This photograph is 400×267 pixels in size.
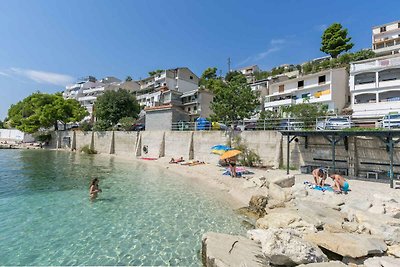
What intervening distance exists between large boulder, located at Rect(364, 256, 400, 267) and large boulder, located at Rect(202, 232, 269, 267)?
100 inches

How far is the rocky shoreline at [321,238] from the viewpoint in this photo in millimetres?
5656

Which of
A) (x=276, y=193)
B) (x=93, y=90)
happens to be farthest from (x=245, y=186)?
(x=93, y=90)

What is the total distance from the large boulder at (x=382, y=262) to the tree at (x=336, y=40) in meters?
58.1

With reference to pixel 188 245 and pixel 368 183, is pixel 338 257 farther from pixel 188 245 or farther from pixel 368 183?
pixel 368 183

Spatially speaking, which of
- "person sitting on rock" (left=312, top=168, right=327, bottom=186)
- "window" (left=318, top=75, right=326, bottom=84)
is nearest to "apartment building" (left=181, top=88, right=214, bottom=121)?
"window" (left=318, top=75, right=326, bottom=84)

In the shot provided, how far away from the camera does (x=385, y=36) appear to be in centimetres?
6062

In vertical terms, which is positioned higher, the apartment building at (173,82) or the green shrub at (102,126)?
the apartment building at (173,82)

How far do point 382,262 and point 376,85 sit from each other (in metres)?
34.7

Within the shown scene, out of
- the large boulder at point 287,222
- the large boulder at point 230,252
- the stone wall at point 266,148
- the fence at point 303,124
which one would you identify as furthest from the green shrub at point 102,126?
the large boulder at point 230,252

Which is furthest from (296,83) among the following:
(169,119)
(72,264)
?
(72,264)

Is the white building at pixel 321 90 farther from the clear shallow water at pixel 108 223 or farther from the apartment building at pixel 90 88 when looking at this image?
the apartment building at pixel 90 88

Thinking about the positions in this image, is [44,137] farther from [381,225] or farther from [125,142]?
[381,225]

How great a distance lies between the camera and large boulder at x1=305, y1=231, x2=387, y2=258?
19.4 feet

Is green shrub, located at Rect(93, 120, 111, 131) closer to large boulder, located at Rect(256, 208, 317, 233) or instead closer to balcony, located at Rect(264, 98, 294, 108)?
balcony, located at Rect(264, 98, 294, 108)
